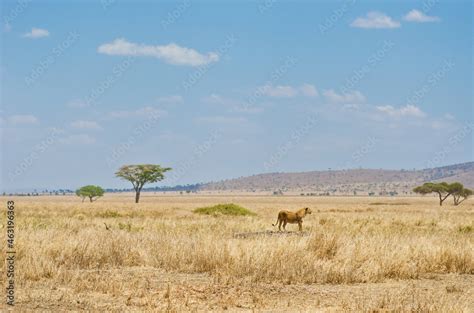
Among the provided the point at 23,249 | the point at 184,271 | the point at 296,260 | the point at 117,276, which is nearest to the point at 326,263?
the point at 296,260

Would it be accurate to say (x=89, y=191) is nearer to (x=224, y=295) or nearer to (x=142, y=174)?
(x=142, y=174)

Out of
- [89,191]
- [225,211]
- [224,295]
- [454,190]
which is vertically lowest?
[224,295]

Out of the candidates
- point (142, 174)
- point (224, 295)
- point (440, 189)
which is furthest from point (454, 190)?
point (224, 295)

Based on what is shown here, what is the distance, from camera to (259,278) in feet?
41.7

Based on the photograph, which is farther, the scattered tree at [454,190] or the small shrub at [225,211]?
the scattered tree at [454,190]

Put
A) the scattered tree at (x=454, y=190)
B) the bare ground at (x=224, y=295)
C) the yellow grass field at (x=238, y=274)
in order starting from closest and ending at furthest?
1. the bare ground at (x=224, y=295)
2. the yellow grass field at (x=238, y=274)
3. the scattered tree at (x=454, y=190)

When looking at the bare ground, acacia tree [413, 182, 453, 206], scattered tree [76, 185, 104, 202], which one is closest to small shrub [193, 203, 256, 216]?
the bare ground

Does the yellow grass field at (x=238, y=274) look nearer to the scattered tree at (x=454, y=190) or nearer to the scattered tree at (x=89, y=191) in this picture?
the scattered tree at (x=454, y=190)

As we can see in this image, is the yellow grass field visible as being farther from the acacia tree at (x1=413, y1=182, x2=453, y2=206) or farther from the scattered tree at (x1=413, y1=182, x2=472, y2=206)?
the acacia tree at (x1=413, y1=182, x2=453, y2=206)

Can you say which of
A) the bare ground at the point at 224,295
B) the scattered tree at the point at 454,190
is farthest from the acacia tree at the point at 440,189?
the bare ground at the point at 224,295

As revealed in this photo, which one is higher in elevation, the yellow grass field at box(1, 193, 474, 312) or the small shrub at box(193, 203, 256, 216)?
the small shrub at box(193, 203, 256, 216)

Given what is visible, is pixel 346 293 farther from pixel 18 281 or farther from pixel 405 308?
pixel 18 281

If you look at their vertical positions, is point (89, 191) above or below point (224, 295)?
above

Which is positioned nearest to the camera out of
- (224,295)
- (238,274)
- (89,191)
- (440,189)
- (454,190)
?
(224,295)
